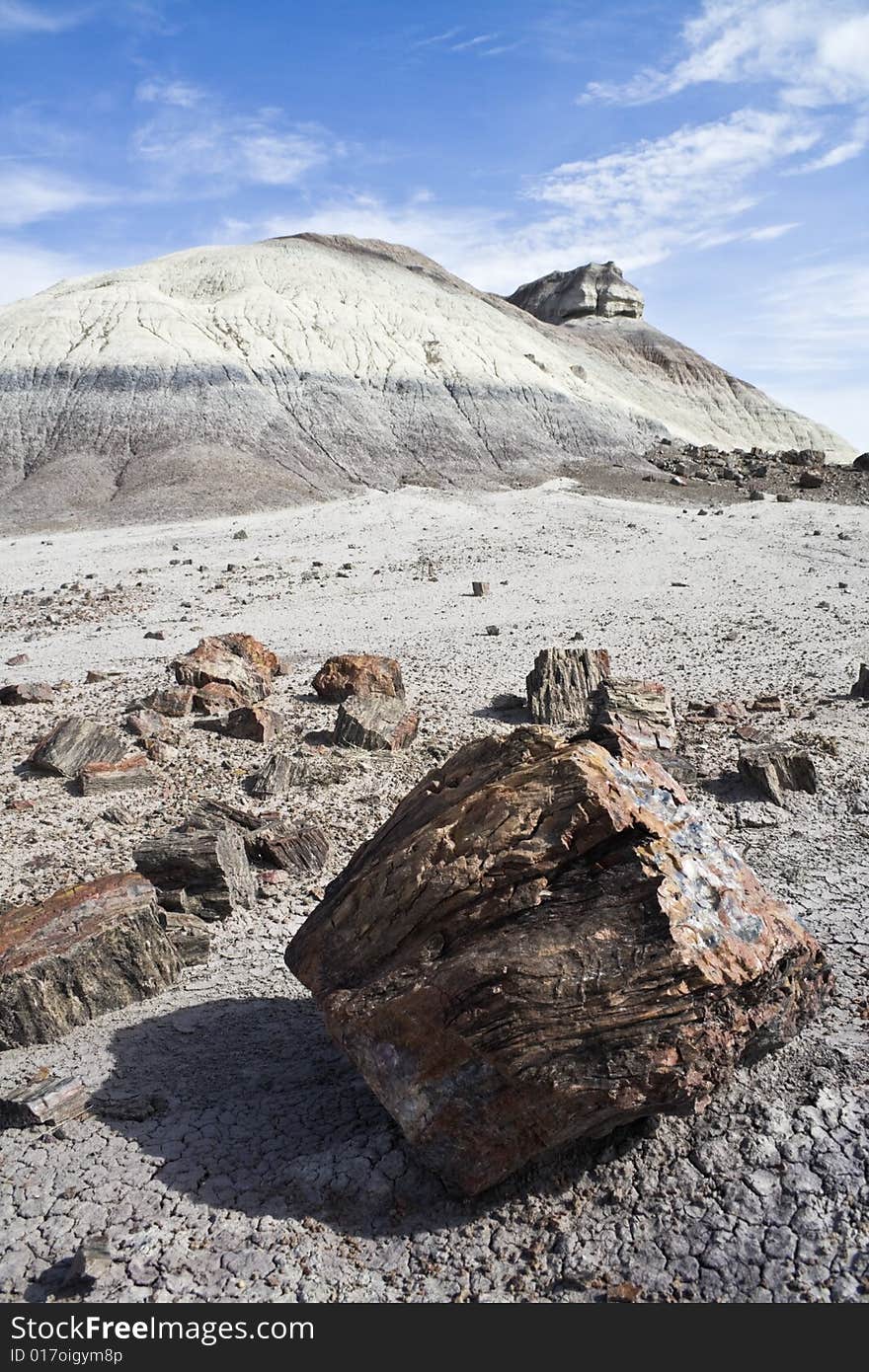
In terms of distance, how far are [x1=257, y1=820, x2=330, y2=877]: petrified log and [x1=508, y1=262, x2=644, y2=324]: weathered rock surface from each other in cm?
6623

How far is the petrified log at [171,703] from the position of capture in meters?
10.9

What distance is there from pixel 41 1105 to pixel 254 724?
606 centimetres

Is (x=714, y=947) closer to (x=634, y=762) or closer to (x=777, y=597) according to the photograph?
(x=634, y=762)

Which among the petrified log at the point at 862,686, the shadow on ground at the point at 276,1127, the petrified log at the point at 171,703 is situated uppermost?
the petrified log at the point at 862,686

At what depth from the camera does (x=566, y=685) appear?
36.5 ft

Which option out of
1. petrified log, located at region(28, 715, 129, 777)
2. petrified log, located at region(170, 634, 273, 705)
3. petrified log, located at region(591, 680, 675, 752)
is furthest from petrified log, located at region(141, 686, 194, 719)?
petrified log, located at region(591, 680, 675, 752)

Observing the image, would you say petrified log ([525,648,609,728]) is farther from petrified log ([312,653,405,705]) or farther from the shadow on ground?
the shadow on ground

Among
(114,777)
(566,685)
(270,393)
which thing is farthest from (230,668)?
(270,393)

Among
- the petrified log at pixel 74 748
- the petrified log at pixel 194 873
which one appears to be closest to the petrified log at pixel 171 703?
the petrified log at pixel 74 748

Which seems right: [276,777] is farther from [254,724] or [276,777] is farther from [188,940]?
[188,940]

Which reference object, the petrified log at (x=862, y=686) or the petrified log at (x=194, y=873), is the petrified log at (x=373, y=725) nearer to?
the petrified log at (x=194, y=873)

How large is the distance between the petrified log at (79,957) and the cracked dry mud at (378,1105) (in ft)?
0.43

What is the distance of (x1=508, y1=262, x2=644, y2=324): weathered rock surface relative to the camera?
224ft

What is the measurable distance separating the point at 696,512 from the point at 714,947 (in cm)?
2747
